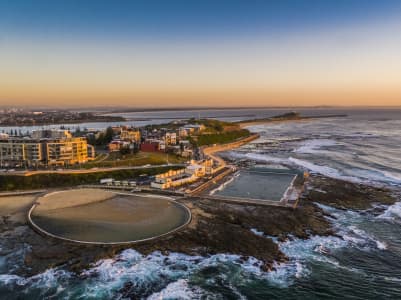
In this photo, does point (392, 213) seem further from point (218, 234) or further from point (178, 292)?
point (178, 292)

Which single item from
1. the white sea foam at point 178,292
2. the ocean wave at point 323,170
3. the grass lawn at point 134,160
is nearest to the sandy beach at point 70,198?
the grass lawn at point 134,160

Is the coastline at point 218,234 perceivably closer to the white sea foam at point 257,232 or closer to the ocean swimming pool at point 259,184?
the white sea foam at point 257,232

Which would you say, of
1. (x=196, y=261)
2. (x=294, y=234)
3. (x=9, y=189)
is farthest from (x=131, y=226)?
(x=9, y=189)

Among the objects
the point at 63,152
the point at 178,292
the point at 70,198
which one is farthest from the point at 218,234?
the point at 63,152

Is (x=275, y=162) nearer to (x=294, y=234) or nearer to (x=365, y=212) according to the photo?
(x=365, y=212)

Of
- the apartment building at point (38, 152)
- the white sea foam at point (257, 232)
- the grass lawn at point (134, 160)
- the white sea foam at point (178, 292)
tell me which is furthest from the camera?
the grass lawn at point (134, 160)
